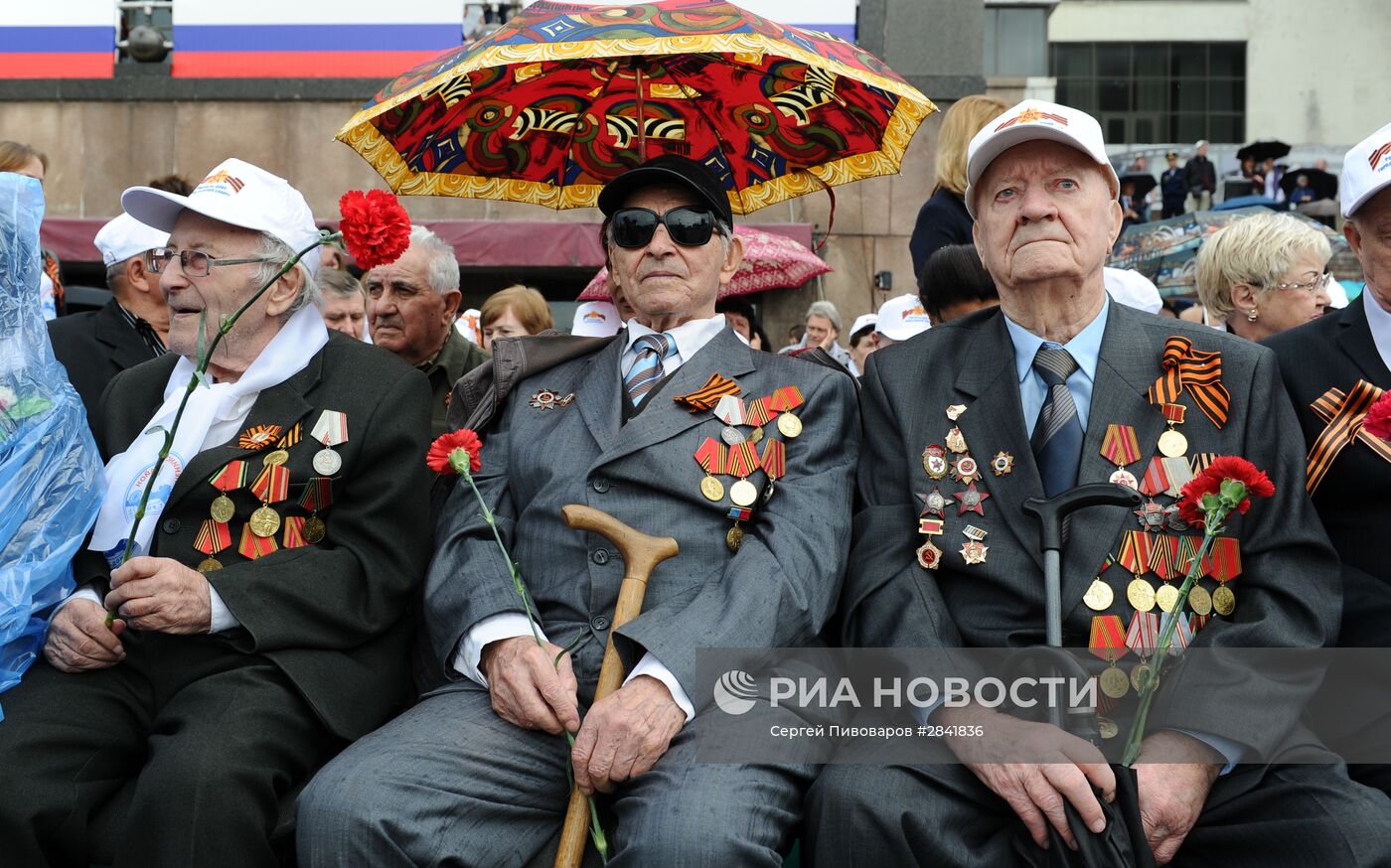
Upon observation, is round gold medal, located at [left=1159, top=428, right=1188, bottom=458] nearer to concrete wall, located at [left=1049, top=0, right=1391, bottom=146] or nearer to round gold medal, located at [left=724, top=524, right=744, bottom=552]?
round gold medal, located at [left=724, top=524, right=744, bottom=552]

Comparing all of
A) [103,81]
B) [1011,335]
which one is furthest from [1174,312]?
[103,81]

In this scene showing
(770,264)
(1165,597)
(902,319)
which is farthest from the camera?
(770,264)

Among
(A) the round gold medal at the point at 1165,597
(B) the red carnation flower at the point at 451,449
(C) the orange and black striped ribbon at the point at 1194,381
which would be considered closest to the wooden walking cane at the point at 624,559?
(B) the red carnation flower at the point at 451,449

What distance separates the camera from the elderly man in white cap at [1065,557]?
306cm

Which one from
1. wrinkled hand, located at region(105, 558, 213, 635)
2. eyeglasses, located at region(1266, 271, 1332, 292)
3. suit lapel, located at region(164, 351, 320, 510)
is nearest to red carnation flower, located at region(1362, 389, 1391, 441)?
eyeglasses, located at region(1266, 271, 1332, 292)

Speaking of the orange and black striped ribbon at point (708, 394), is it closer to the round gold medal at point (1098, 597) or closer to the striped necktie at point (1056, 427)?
the striped necktie at point (1056, 427)

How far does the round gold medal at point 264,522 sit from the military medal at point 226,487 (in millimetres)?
60

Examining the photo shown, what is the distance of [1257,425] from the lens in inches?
136

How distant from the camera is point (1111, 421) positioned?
3502 mm

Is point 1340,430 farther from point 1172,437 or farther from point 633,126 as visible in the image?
point 633,126

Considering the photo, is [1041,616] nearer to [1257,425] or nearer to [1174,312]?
[1257,425]

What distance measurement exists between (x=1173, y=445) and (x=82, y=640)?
9.02ft
